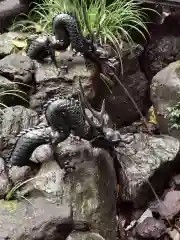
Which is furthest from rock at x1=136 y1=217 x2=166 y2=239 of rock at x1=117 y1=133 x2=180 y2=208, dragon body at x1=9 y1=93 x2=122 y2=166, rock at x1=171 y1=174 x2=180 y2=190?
dragon body at x1=9 y1=93 x2=122 y2=166

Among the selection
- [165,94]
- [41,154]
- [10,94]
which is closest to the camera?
[41,154]

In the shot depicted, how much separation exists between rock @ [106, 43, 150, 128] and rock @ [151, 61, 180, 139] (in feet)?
1.13

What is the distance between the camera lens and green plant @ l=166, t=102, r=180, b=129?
398 centimetres

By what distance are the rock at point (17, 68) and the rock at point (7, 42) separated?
23cm

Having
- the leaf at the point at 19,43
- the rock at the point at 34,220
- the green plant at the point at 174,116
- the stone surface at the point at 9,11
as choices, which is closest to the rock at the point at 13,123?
the rock at the point at 34,220

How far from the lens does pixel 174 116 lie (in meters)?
4.00

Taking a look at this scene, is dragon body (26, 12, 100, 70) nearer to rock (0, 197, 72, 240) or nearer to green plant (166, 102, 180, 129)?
green plant (166, 102, 180, 129)

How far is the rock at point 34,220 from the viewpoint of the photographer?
269cm

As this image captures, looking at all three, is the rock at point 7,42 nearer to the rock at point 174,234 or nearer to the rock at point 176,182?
the rock at point 176,182

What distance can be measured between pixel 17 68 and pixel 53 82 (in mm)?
330

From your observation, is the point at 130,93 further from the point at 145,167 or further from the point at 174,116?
the point at 145,167

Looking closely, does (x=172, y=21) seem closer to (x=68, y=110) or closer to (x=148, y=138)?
(x=148, y=138)

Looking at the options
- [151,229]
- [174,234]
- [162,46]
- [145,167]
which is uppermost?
[162,46]

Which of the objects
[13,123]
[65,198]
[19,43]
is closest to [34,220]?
[65,198]
